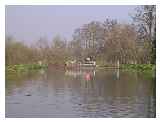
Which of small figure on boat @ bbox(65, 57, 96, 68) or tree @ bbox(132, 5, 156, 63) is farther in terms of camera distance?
small figure on boat @ bbox(65, 57, 96, 68)

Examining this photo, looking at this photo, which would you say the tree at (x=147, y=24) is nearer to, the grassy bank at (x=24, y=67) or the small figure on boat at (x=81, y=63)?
the small figure on boat at (x=81, y=63)

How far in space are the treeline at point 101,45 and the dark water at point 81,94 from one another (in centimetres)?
9

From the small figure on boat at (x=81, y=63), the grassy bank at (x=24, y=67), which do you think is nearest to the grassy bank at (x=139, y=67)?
the small figure on boat at (x=81, y=63)

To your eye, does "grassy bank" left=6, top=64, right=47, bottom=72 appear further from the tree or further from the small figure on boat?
the tree

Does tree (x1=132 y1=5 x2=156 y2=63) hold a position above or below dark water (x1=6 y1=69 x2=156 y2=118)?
above

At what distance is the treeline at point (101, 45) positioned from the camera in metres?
5.19

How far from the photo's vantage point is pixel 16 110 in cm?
515

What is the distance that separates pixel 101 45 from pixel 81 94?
333 millimetres

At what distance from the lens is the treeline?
17.0ft

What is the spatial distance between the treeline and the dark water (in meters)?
0.09

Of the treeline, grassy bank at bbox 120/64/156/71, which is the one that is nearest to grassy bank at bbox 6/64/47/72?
the treeline
